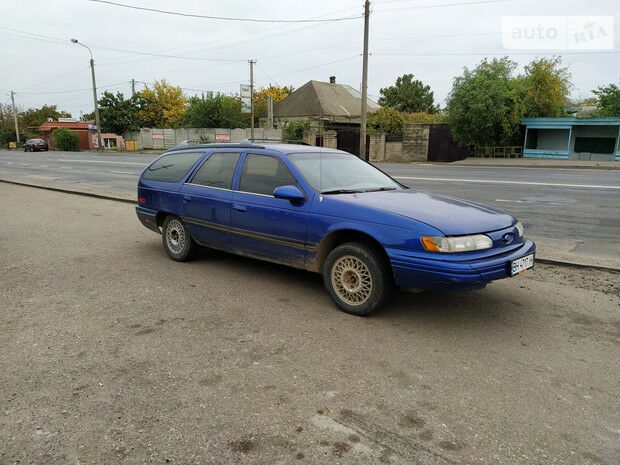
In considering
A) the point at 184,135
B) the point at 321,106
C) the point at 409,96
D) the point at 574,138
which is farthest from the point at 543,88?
the point at 409,96

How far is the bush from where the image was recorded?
185 feet

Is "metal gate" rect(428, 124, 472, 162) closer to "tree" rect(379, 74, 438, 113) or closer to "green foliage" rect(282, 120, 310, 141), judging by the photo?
"green foliage" rect(282, 120, 310, 141)

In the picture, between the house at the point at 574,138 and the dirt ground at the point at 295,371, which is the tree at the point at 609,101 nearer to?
the house at the point at 574,138

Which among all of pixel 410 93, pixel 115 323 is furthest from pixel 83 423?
pixel 410 93

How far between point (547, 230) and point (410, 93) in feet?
235

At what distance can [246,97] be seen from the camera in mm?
41031

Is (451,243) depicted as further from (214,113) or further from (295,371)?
(214,113)

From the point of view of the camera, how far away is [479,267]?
3.87m

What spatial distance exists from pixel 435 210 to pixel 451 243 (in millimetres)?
530

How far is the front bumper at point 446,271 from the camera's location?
3.83m

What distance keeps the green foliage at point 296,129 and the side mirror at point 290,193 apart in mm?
33559

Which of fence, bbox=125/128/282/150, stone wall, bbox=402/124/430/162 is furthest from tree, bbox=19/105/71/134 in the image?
stone wall, bbox=402/124/430/162

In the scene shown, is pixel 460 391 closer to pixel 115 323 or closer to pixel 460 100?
pixel 115 323

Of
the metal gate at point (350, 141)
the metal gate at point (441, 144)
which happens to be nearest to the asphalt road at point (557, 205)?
the metal gate at point (441, 144)
